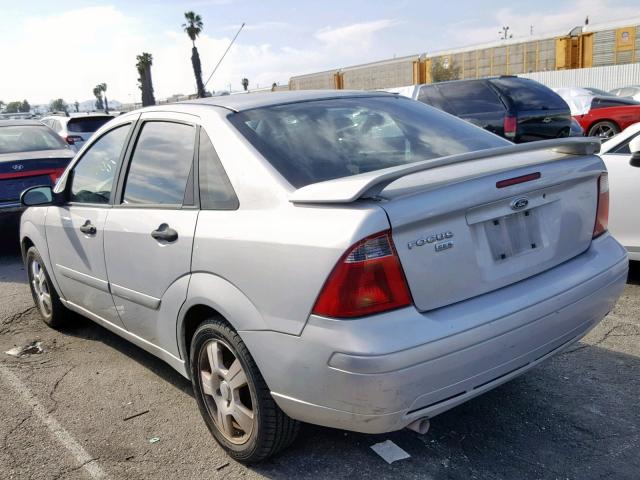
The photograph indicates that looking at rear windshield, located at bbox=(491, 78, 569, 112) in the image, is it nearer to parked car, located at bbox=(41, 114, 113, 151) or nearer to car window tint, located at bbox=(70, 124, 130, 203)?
car window tint, located at bbox=(70, 124, 130, 203)

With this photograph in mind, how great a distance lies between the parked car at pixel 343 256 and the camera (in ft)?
7.45

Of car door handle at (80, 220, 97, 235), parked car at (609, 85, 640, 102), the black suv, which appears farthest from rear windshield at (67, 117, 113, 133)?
parked car at (609, 85, 640, 102)

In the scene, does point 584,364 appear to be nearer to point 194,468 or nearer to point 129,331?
point 194,468

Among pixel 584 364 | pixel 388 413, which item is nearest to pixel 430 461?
pixel 388 413

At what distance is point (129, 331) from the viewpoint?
3.69 m

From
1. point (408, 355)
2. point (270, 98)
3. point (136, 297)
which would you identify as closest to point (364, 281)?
point (408, 355)

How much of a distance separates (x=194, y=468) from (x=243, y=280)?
1010 mm

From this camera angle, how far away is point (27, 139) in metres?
8.66

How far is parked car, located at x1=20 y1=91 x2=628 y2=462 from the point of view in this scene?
2270 millimetres

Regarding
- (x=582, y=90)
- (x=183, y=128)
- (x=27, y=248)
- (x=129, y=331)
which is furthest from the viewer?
(x=582, y=90)

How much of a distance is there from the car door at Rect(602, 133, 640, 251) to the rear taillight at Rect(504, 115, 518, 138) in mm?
3393

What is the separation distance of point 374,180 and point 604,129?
50.4 feet

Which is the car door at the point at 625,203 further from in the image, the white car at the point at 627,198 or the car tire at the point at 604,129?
the car tire at the point at 604,129

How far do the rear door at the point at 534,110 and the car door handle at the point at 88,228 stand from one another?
20.7 feet
